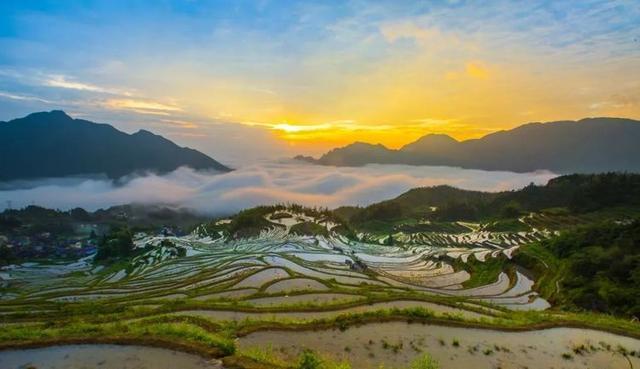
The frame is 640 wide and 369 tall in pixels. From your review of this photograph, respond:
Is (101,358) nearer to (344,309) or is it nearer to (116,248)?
(344,309)

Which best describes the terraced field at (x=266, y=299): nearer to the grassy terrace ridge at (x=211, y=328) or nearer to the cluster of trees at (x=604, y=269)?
the grassy terrace ridge at (x=211, y=328)

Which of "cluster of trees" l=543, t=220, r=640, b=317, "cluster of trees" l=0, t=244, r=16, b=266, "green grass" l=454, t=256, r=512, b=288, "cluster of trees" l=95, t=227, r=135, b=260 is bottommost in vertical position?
"cluster of trees" l=0, t=244, r=16, b=266

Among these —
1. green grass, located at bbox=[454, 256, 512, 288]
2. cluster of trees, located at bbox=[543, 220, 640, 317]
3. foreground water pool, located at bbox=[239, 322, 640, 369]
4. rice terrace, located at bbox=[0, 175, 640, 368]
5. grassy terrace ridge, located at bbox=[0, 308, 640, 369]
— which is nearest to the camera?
grassy terrace ridge, located at bbox=[0, 308, 640, 369]

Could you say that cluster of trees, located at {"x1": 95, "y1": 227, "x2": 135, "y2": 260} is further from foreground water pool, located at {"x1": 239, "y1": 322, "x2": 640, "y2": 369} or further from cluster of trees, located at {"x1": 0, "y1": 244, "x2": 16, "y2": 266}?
foreground water pool, located at {"x1": 239, "y1": 322, "x2": 640, "y2": 369}

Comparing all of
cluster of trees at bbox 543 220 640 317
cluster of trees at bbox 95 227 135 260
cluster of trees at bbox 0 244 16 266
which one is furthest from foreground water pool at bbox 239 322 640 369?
cluster of trees at bbox 0 244 16 266

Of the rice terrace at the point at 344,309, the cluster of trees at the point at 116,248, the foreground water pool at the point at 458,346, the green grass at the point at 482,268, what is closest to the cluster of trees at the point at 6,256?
the rice terrace at the point at 344,309

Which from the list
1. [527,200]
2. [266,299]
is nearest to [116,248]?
[266,299]
